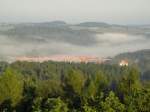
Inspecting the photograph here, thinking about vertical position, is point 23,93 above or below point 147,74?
above

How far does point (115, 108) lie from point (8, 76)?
32.0m

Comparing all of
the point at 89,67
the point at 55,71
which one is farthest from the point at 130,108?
the point at 89,67

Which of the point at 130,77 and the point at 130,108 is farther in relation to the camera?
the point at 130,77

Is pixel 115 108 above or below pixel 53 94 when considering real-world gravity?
above

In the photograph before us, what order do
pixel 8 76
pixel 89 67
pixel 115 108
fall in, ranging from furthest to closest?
pixel 89 67 → pixel 8 76 → pixel 115 108

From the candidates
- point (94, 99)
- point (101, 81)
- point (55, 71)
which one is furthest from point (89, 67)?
point (94, 99)

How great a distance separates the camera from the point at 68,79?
6456 cm

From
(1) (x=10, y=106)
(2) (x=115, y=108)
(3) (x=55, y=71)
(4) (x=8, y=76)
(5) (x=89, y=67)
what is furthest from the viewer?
(5) (x=89, y=67)

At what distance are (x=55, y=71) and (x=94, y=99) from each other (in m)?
115

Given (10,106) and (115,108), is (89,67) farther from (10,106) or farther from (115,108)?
(115,108)

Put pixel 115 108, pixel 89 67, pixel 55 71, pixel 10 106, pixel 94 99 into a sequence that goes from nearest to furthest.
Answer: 1. pixel 115 108
2. pixel 94 99
3. pixel 10 106
4. pixel 55 71
5. pixel 89 67

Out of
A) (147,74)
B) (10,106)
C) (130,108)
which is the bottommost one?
(147,74)

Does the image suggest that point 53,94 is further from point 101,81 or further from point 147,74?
point 147,74

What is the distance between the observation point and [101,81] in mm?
65000
